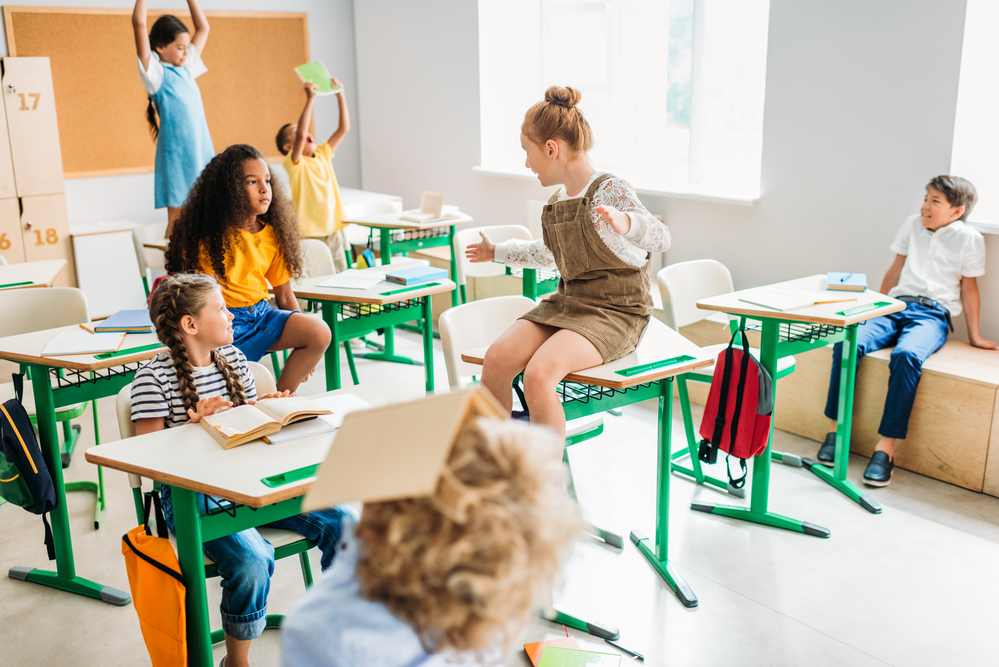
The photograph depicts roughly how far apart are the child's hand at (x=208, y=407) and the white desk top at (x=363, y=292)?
4.25ft

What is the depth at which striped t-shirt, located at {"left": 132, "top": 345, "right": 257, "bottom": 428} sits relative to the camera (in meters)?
2.20

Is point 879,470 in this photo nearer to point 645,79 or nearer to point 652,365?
point 652,365

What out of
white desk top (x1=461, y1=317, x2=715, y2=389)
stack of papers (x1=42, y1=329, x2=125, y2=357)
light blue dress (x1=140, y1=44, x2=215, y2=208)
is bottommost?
white desk top (x1=461, y1=317, x2=715, y2=389)

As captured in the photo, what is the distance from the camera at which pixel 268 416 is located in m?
2.11

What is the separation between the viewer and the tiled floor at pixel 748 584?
2.52 meters

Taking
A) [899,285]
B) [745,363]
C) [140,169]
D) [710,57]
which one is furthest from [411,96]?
[745,363]

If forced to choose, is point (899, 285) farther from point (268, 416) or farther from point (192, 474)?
point (192, 474)

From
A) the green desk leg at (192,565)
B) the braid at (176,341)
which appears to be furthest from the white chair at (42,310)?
the green desk leg at (192,565)

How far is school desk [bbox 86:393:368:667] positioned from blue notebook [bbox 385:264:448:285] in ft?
5.68

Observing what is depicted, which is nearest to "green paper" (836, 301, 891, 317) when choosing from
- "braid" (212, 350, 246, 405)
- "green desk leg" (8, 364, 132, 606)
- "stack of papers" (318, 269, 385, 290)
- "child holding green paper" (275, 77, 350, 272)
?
"stack of papers" (318, 269, 385, 290)

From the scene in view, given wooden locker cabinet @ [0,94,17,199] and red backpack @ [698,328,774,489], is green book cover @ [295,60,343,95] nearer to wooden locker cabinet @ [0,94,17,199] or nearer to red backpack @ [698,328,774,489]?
wooden locker cabinet @ [0,94,17,199]

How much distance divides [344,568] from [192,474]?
3.20ft

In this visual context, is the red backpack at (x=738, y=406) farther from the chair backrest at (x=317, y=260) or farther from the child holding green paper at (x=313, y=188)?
the child holding green paper at (x=313, y=188)

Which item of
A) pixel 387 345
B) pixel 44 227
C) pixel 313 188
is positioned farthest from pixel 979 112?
pixel 44 227
